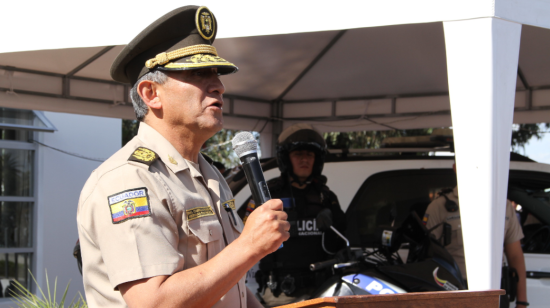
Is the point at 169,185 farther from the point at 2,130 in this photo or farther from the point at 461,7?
the point at 2,130

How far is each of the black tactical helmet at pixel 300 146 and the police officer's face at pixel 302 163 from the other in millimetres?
33

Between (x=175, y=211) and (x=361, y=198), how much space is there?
3.40m

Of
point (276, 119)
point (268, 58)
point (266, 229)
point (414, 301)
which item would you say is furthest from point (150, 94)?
point (276, 119)

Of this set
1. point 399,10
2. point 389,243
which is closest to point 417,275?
point 389,243

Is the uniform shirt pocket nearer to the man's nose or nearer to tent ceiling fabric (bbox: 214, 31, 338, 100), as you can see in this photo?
the man's nose

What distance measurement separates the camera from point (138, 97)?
1601 mm

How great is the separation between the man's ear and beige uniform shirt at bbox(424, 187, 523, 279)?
2896 mm

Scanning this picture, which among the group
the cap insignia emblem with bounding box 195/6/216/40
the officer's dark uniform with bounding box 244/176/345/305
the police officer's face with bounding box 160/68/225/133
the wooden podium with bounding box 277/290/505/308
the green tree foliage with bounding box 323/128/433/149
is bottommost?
the officer's dark uniform with bounding box 244/176/345/305

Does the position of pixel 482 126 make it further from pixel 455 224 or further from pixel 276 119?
pixel 276 119

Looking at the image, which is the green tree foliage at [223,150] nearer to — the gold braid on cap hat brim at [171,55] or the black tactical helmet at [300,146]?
the black tactical helmet at [300,146]

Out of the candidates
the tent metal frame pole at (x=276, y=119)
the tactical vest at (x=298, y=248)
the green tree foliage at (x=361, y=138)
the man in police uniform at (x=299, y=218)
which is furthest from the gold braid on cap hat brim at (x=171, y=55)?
the green tree foliage at (x=361, y=138)

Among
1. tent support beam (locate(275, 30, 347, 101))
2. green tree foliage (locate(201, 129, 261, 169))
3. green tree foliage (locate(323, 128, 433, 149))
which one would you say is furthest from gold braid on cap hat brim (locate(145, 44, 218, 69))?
Answer: green tree foliage (locate(201, 129, 261, 169))

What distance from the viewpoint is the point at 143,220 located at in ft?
4.04

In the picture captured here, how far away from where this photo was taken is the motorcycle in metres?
3.18
